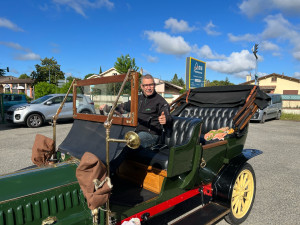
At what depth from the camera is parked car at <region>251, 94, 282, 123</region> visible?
12672mm

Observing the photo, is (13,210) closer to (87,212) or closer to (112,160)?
(87,212)

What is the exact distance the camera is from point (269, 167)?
518 cm

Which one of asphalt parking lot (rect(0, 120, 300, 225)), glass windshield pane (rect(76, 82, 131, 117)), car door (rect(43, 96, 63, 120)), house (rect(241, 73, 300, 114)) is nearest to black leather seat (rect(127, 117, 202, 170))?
glass windshield pane (rect(76, 82, 131, 117))

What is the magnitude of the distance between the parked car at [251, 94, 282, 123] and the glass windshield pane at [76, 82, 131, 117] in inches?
462

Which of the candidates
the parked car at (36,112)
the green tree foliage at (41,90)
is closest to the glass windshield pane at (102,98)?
the parked car at (36,112)

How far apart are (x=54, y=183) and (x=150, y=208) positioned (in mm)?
953

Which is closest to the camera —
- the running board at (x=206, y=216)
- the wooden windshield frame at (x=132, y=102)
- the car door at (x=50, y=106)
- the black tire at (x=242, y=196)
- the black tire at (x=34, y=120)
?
the wooden windshield frame at (x=132, y=102)

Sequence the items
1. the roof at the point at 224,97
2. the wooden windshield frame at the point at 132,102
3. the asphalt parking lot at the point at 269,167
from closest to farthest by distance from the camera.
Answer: the wooden windshield frame at the point at 132,102, the asphalt parking lot at the point at 269,167, the roof at the point at 224,97

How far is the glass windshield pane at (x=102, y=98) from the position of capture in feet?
6.88

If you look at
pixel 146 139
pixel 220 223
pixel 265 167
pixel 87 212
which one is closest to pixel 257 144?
pixel 265 167

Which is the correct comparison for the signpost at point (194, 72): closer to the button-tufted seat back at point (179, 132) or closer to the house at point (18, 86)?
the button-tufted seat back at point (179, 132)

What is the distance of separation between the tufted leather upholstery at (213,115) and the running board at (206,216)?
1.73 metres

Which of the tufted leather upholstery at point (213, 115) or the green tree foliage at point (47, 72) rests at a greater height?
the green tree foliage at point (47, 72)

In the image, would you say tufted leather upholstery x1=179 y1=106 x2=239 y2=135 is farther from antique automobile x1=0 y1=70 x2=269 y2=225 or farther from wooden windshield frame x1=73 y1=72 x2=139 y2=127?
wooden windshield frame x1=73 y1=72 x2=139 y2=127
